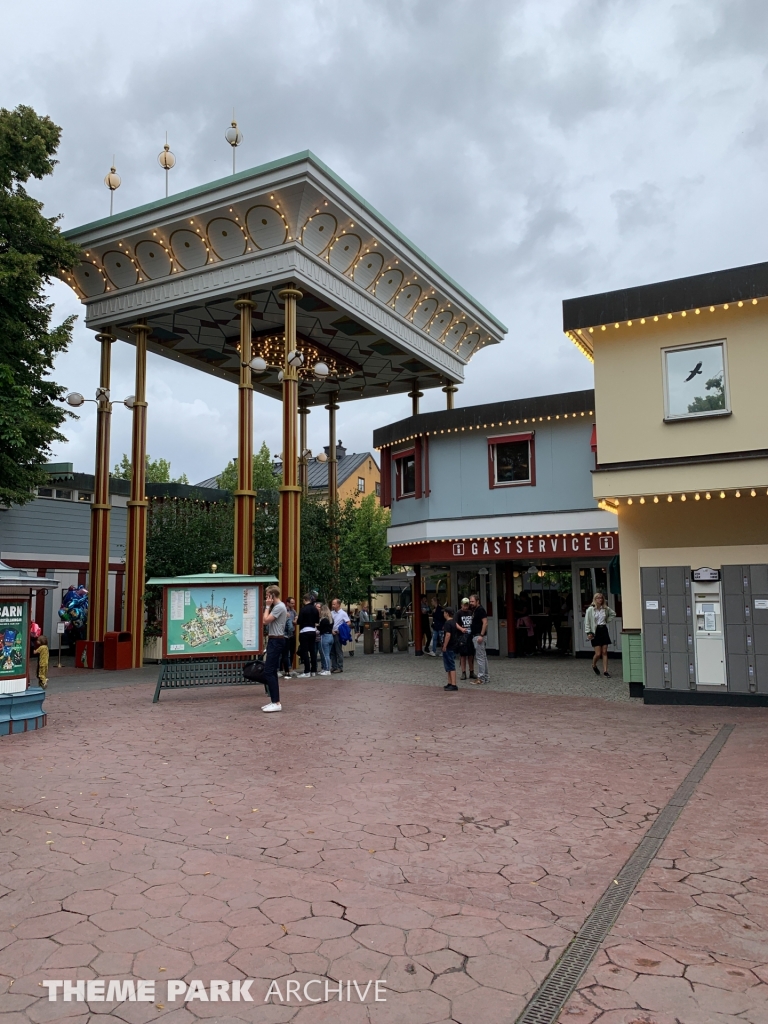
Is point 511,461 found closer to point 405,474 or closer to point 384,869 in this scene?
point 405,474

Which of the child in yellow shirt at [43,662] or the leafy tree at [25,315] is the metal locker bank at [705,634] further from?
the leafy tree at [25,315]

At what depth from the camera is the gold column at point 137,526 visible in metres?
22.0

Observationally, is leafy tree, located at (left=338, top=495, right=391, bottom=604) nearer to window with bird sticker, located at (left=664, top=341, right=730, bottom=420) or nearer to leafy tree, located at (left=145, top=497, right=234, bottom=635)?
leafy tree, located at (left=145, top=497, right=234, bottom=635)

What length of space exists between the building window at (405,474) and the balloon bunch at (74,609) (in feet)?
34.4

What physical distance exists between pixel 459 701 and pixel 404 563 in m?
9.77

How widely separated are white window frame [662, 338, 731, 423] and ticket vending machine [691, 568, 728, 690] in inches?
93.7

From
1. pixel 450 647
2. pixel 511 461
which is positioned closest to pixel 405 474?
pixel 511 461

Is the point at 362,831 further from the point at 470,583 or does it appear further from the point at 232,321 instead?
the point at 232,321

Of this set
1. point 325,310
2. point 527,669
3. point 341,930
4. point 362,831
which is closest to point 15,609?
point 362,831

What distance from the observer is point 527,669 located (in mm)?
18688

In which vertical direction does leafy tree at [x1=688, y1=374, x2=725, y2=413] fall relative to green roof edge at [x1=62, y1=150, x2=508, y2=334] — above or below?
below

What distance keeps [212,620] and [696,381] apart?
9.25 metres

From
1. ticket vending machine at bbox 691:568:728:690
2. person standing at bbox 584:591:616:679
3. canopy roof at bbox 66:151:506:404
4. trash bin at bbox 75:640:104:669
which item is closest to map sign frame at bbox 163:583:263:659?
person standing at bbox 584:591:616:679

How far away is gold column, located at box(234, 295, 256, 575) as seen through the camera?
20.7 m
